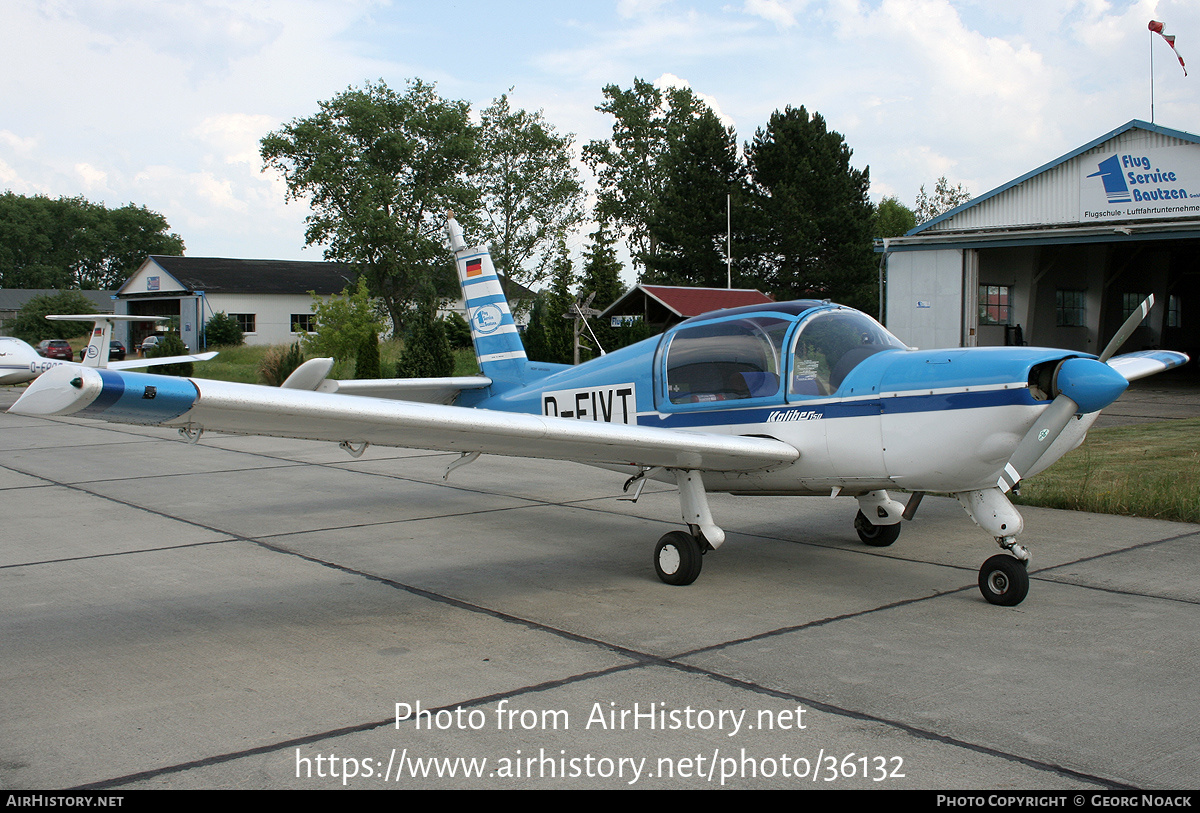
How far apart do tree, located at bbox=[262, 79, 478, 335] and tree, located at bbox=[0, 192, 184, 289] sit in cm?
6751

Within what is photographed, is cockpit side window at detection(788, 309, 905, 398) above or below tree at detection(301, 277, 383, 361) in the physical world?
below

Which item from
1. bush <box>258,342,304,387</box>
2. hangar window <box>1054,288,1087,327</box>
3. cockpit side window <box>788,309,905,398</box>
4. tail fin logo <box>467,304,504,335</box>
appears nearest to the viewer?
cockpit side window <box>788,309,905,398</box>

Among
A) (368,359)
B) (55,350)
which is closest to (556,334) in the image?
(368,359)

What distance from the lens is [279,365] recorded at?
27.0 meters

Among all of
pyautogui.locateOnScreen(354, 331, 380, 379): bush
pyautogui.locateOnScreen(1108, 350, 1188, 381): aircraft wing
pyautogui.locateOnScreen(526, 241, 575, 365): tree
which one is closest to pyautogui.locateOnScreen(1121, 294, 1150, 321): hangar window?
pyautogui.locateOnScreen(526, 241, 575, 365): tree

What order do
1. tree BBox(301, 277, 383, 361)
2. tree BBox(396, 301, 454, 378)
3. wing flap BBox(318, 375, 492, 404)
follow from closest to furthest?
wing flap BBox(318, 375, 492, 404)
tree BBox(396, 301, 454, 378)
tree BBox(301, 277, 383, 361)

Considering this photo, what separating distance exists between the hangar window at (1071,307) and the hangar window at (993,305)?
2.70 metres

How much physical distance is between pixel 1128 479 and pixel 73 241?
122 metres

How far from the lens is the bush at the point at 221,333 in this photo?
5294cm

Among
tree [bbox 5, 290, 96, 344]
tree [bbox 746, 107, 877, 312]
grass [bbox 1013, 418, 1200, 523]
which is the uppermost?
tree [bbox 746, 107, 877, 312]

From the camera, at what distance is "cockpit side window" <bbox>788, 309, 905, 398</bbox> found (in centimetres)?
572

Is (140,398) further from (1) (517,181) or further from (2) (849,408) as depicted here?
(1) (517,181)

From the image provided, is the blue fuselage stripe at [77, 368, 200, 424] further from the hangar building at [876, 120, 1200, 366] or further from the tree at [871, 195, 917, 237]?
the tree at [871, 195, 917, 237]

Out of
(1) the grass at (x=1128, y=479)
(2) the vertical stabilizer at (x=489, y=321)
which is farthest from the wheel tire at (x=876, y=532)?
(2) the vertical stabilizer at (x=489, y=321)
